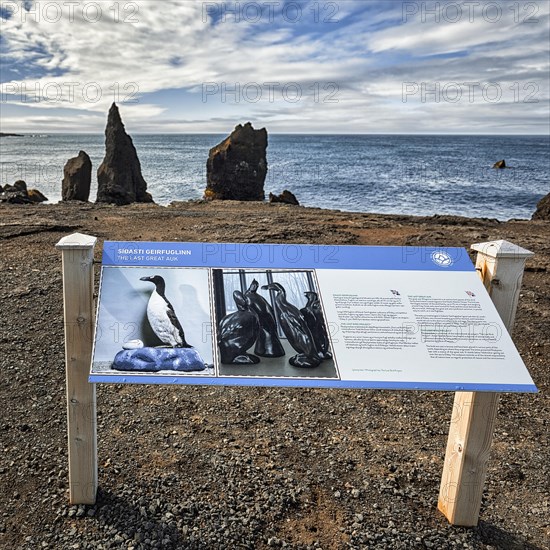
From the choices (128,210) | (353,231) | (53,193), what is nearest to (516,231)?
(353,231)

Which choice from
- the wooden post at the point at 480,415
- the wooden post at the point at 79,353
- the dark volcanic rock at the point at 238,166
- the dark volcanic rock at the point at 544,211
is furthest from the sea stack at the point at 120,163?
the wooden post at the point at 480,415

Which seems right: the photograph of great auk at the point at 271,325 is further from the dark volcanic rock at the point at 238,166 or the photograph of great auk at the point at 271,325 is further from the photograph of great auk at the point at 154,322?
the dark volcanic rock at the point at 238,166

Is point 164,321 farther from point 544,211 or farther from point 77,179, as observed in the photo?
point 77,179

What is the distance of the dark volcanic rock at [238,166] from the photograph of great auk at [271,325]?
28.2 m

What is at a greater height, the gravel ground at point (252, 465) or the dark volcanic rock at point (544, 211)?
the dark volcanic rock at point (544, 211)

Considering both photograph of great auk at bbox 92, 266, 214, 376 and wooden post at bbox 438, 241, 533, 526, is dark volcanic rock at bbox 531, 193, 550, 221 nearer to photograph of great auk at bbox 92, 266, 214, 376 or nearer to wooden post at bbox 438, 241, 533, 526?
wooden post at bbox 438, 241, 533, 526

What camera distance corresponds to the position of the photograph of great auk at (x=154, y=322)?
268 cm

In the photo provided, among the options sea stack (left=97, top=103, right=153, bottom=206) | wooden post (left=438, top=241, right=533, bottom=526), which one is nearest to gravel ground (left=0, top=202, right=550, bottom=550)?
wooden post (left=438, top=241, right=533, bottom=526)

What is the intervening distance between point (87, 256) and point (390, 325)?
1752mm

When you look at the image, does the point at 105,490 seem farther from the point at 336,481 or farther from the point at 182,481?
the point at 336,481

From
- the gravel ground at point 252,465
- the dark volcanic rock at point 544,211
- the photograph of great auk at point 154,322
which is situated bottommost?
the gravel ground at point 252,465

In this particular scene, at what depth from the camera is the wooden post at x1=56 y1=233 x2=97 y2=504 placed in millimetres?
2781

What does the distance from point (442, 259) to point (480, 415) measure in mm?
968

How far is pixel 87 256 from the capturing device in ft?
9.11
